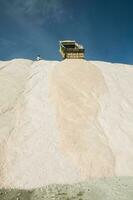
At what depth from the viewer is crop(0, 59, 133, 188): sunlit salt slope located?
21.3 metres

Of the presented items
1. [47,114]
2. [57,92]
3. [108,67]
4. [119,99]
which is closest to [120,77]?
[108,67]

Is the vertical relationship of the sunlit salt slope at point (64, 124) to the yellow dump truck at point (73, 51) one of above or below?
below

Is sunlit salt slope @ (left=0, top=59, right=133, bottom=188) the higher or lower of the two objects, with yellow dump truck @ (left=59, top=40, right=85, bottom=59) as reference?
lower

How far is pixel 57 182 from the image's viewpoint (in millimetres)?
19906

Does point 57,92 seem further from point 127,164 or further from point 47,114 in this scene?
point 127,164

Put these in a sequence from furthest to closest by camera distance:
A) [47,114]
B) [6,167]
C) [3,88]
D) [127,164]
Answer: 1. [3,88]
2. [47,114]
3. [127,164]
4. [6,167]

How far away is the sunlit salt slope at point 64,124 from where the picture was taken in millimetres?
21297

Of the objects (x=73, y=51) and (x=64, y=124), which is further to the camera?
(x=73, y=51)

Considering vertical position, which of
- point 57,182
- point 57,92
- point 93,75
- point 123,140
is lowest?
point 57,182

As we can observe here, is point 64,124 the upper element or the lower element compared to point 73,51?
lower

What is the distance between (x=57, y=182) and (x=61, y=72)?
17.4 metres

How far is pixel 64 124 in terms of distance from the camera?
25.9 metres

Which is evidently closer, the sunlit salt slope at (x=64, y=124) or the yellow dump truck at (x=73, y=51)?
the sunlit salt slope at (x=64, y=124)

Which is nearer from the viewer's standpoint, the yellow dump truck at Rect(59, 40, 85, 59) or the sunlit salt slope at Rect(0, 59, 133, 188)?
the sunlit salt slope at Rect(0, 59, 133, 188)
